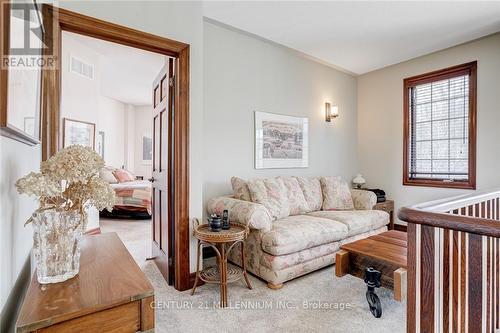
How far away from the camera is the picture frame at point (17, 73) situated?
0.71 metres

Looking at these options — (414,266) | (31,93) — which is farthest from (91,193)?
(414,266)

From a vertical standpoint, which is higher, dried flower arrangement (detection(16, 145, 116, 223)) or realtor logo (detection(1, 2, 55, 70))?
realtor logo (detection(1, 2, 55, 70))

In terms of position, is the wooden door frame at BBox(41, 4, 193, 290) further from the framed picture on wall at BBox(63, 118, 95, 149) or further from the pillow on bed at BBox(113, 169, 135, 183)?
the pillow on bed at BBox(113, 169, 135, 183)

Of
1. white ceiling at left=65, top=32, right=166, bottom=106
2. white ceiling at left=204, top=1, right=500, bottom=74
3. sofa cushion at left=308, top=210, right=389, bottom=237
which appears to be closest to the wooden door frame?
white ceiling at left=204, top=1, right=500, bottom=74

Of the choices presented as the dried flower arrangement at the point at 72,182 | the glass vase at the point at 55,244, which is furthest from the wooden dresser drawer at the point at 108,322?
the dried flower arrangement at the point at 72,182

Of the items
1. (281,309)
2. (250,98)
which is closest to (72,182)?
(281,309)

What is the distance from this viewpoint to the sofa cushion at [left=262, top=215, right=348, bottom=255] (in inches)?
94.7

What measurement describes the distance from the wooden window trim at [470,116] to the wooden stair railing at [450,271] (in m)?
3.07

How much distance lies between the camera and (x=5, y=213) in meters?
0.78

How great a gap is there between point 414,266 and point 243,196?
78.1 inches

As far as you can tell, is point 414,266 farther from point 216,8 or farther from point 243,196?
point 216,8

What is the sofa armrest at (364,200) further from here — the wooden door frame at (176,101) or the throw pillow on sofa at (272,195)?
the wooden door frame at (176,101)

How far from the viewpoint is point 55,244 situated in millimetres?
944

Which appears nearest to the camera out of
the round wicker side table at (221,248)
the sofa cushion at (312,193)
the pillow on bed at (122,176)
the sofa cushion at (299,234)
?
the round wicker side table at (221,248)
